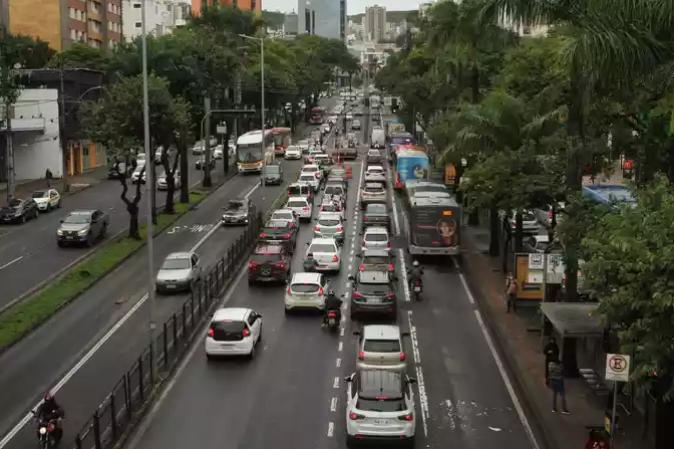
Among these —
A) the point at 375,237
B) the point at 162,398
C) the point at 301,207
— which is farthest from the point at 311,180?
the point at 162,398

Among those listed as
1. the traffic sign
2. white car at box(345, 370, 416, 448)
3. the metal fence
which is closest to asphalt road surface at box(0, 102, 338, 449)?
the metal fence

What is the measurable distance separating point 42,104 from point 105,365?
160 ft

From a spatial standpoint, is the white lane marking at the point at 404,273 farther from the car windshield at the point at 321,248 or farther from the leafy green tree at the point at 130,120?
the leafy green tree at the point at 130,120

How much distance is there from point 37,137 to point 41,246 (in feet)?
89.0

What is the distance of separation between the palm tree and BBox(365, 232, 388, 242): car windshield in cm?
1985

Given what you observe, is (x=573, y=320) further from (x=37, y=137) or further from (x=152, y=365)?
(x=37, y=137)

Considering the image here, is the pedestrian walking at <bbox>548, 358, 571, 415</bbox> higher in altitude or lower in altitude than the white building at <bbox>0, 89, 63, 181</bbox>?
lower

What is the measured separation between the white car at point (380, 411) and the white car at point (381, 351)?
316cm

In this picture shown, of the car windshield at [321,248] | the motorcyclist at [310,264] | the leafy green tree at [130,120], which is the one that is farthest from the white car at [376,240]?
the leafy green tree at [130,120]

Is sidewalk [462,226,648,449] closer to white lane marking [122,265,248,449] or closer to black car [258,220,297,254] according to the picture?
black car [258,220,297,254]

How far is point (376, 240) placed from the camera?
4266cm

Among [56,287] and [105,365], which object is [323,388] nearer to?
[105,365]

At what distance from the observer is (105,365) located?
26688mm

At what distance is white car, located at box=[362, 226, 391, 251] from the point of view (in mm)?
42062
